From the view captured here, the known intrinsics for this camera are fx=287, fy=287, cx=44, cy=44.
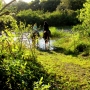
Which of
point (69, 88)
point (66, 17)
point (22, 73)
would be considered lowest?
point (69, 88)

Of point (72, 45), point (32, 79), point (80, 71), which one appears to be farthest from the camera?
point (72, 45)

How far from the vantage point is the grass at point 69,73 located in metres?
10.1

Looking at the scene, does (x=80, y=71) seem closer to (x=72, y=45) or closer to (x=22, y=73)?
(x=22, y=73)

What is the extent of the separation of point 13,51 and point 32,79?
2.35 metres

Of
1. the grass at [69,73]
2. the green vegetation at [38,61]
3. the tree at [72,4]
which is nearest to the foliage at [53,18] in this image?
the tree at [72,4]

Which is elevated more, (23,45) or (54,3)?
(54,3)

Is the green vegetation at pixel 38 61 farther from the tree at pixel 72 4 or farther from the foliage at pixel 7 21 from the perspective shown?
the tree at pixel 72 4

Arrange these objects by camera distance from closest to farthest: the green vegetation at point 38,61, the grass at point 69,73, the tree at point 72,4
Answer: the green vegetation at point 38,61
the grass at point 69,73
the tree at point 72,4

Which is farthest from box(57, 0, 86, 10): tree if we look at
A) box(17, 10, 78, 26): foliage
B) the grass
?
the grass

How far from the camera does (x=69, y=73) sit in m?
11.9

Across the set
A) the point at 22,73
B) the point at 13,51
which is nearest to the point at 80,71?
the point at 13,51

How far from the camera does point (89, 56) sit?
52.4 ft

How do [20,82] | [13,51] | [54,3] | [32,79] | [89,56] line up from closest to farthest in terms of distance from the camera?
[20,82]
[32,79]
[13,51]
[89,56]
[54,3]

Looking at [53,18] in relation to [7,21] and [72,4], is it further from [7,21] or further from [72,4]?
[7,21]
